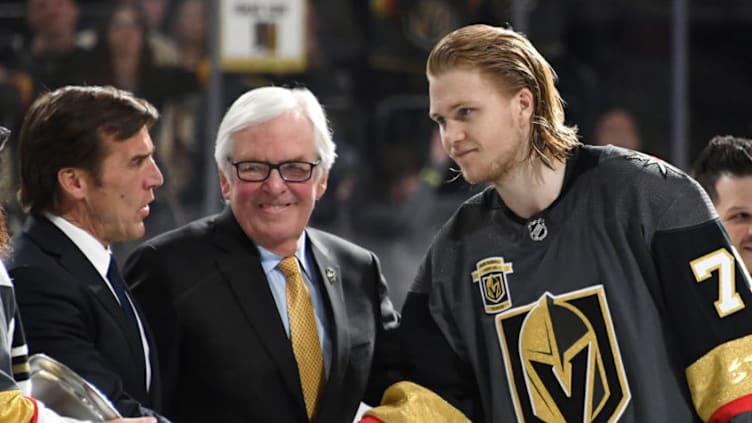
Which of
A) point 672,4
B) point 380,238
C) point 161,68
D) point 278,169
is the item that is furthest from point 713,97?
point 278,169

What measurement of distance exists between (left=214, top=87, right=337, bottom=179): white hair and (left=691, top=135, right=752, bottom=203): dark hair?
956 millimetres

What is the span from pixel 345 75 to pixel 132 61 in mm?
1125

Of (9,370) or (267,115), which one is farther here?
(267,115)

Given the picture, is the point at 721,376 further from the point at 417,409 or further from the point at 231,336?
the point at 231,336

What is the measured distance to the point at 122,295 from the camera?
283 centimetres

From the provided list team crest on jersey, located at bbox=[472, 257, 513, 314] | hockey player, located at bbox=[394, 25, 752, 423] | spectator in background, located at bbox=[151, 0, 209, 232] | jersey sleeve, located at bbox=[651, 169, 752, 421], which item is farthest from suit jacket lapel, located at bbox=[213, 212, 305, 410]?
spectator in background, located at bbox=[151, 0, 209, 232]

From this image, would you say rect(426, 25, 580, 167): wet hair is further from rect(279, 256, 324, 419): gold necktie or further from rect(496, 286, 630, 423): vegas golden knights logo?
rect(279, 256, 324, 419): gold necktie

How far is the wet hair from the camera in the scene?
8.70 ft

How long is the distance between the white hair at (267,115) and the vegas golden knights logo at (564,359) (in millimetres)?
696

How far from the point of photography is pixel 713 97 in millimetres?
7191

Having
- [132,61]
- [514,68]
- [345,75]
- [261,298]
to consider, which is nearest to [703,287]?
[514,68]

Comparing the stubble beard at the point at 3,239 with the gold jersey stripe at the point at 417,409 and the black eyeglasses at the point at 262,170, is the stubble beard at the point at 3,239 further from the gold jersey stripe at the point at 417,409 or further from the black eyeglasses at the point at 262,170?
the gold jersey stripe at the point at 417,409

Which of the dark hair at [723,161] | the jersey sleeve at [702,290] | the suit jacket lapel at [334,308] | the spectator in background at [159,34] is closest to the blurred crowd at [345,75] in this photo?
the spectator in background at [159,34]

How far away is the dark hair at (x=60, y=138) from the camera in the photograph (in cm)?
279
